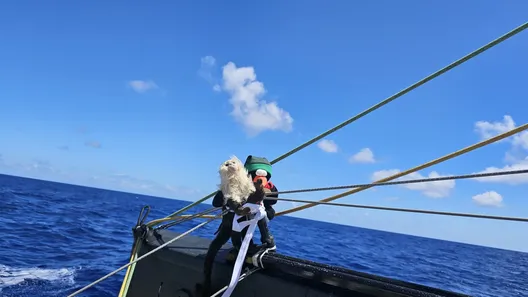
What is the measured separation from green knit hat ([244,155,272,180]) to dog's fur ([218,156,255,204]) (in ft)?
1.32

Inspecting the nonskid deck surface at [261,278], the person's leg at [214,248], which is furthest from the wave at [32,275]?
the person's leg at [214,248]

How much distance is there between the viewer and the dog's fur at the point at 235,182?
4.31 meters

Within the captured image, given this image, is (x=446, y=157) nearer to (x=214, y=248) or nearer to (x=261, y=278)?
(x=261, y=278)

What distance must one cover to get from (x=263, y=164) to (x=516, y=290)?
63.3 feet

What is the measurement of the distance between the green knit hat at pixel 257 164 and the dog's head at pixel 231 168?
1.31ft

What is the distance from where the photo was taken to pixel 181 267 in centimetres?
514

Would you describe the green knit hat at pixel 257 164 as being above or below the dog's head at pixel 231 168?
above

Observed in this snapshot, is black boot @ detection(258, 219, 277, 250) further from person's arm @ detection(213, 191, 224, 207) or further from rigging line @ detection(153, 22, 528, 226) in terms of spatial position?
rigging line @ detection(153, 22, 528, 226)

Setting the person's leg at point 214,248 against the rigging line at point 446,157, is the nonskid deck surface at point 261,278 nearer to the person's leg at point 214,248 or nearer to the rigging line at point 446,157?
the person's leg at point 214,248

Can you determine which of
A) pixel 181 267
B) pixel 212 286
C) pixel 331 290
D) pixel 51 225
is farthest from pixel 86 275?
pixel 51 225

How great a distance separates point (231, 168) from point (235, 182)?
6.7 inches

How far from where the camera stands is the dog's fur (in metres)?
4.31

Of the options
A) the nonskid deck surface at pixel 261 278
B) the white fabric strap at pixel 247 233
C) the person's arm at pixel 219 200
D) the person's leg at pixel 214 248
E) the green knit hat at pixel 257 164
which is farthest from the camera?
the green knit hat at pixel 257 164

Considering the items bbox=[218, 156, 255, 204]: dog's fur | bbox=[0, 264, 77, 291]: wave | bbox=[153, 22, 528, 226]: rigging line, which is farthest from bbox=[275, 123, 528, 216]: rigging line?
bbox=[0, 264, 77, 291]: wave
